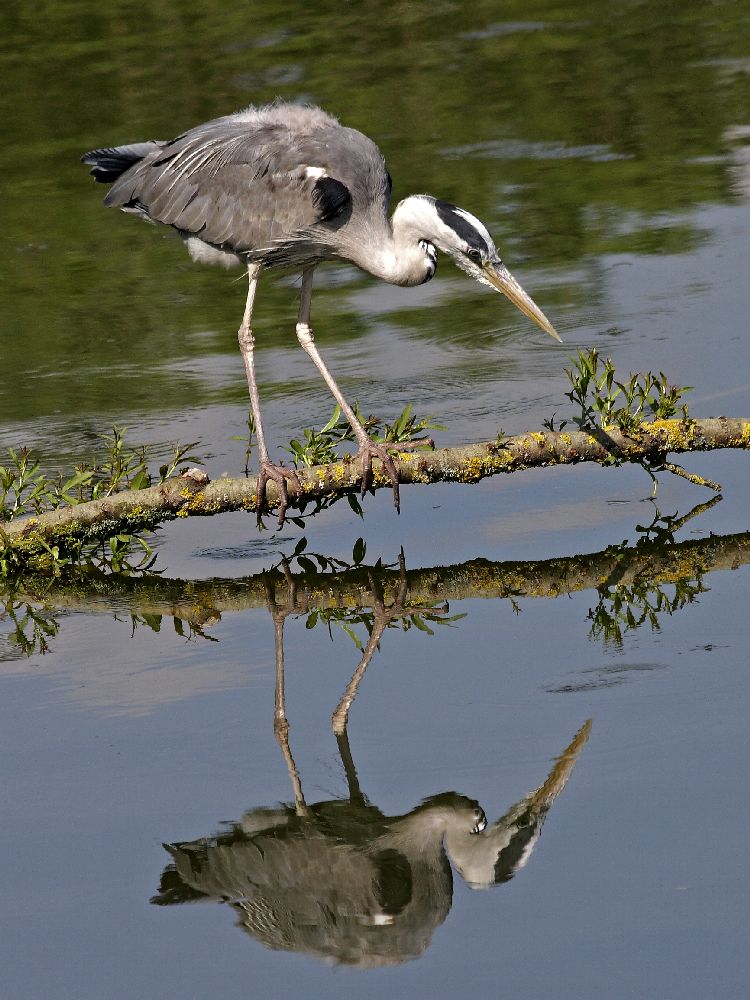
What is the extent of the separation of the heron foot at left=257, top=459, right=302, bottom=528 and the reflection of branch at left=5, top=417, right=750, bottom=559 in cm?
3

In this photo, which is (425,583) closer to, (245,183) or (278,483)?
(278,483)

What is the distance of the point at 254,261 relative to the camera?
8.08m

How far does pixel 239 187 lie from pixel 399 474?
2.02m

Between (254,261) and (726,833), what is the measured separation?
15.0 ft

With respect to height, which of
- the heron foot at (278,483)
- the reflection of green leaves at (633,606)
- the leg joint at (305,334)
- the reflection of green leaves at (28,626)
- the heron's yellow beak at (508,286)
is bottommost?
the reflection of green leaves at (633,606)

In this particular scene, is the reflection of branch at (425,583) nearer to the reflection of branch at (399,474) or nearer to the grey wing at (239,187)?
the reflection of branch at (399,474)

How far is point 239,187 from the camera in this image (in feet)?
26.0

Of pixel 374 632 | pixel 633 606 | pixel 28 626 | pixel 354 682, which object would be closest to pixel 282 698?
pixel 354 682

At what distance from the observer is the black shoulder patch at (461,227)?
7062 millimetres

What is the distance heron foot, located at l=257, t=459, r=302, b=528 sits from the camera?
6.81m

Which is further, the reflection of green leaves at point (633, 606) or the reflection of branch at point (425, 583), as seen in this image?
the reflection of branch at point (425, 583)

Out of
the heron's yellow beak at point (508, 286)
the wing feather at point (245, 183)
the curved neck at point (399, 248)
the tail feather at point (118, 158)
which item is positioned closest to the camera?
the heron's yellow beak at point (508, 286)

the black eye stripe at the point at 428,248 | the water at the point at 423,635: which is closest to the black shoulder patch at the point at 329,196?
the black eye stripe at the point at 428,248

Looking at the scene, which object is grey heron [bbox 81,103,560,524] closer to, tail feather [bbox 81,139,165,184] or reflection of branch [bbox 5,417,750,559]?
tail feather [bbox 81,139,165,184]
